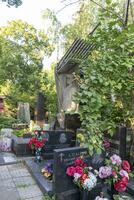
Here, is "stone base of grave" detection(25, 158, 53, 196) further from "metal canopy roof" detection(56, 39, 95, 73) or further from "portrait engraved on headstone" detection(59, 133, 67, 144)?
"metal canopy roof" detection(56, 39, 95, 73)

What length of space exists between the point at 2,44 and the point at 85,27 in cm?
802

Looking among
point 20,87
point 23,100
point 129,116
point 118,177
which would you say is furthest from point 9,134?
point 20,87

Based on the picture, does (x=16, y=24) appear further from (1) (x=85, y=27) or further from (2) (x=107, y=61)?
(2) (x=107, y=61)

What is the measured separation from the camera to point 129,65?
3.68 meters

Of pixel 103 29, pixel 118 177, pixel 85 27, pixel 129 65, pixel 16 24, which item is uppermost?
pixel 16 24

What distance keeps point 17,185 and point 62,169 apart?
117 cm

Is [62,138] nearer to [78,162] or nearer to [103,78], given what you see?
[78,162]

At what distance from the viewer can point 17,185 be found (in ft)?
15.9

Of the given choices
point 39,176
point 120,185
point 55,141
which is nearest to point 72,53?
point 55,141

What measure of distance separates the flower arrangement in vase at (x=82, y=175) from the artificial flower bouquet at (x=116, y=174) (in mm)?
183

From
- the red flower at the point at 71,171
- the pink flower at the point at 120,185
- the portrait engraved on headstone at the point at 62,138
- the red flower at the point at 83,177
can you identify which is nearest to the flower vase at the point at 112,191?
the pink flower at the point at 120,185

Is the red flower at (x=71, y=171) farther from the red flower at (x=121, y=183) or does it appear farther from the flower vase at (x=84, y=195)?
the red flower at (x=121, y=183)

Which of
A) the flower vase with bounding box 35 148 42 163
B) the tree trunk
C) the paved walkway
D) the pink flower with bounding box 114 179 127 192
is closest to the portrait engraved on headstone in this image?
the flower vase with bounding box 35 148 42 163

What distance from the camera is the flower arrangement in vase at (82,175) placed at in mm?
3861
